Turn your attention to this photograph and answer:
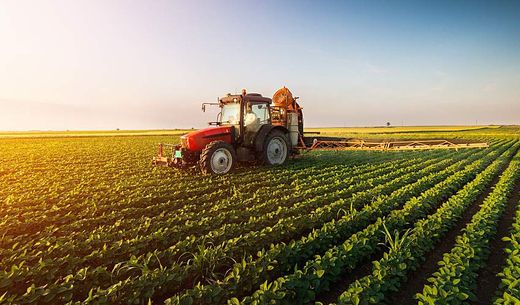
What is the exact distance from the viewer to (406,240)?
455 centimetres

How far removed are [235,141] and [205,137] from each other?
105 cm

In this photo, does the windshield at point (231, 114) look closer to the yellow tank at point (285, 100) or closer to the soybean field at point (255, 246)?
the soybean field at point (255, 246)

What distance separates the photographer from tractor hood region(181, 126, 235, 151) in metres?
9.51

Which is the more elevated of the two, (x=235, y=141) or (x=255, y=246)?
(x=235, y=141)

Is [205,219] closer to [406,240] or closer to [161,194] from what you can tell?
[161,194]

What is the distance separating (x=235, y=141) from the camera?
33.2ft

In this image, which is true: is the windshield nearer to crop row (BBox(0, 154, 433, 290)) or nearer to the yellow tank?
the yellow tank

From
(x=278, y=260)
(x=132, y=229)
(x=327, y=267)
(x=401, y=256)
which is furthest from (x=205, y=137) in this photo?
(x=401, y=256)

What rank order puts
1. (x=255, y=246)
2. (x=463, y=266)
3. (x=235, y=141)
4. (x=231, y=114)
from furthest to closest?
(x=231, y=114)
(x=235, y=141)
(x=255, y=246)
(x=463, y=266)

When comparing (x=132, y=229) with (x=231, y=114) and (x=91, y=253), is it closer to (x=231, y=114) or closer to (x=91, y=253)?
(x=91, y=253)

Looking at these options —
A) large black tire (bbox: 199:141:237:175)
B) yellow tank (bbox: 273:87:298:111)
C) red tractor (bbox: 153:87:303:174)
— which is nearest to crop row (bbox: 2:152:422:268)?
large black tire (bbox: 199:141:237:175)

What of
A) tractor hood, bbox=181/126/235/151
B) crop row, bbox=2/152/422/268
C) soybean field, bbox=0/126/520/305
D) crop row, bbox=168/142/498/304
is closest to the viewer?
crop row, bbox=168/142/498/304

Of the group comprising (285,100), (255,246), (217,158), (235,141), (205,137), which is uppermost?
(285,100)

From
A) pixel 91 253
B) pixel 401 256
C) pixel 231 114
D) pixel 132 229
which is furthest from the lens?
pixel 231 114
